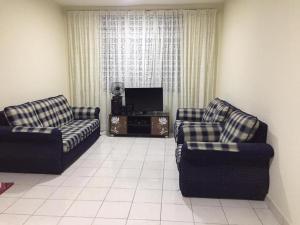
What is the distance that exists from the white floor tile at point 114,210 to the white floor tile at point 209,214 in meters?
0.67

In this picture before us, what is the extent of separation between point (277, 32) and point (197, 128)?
1.49 meters

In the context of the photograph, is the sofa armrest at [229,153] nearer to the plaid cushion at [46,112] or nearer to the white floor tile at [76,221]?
the white floor tile at [76,221]

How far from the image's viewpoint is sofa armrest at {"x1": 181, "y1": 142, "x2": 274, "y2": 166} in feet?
8.45

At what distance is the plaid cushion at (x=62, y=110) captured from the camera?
14.7ft

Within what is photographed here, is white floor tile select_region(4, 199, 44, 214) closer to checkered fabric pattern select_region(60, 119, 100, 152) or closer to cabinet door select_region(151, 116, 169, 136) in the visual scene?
checkered fabric pattern select_region(60, 119, 100, 152)

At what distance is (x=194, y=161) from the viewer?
2.67 m

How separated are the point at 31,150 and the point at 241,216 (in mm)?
2531

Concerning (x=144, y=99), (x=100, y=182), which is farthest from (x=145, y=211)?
(x=144, y=99)

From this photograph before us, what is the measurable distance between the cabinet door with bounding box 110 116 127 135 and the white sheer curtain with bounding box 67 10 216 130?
0.47m

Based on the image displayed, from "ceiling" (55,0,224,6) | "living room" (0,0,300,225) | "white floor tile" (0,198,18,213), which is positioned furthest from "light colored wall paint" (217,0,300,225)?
"white floor tile" (0,198,18,213)

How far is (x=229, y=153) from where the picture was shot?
261 cm

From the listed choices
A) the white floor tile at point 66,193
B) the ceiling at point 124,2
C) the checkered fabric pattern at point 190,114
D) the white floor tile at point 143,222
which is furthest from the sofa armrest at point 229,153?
the ceiling at point 124,2

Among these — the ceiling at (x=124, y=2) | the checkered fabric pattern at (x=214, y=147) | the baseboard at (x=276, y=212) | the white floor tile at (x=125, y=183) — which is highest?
the ceiling at (x=124, y=2)

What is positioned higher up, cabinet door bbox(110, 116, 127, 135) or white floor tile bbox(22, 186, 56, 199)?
cabinet door bbox(110, 116, 127, 135)
